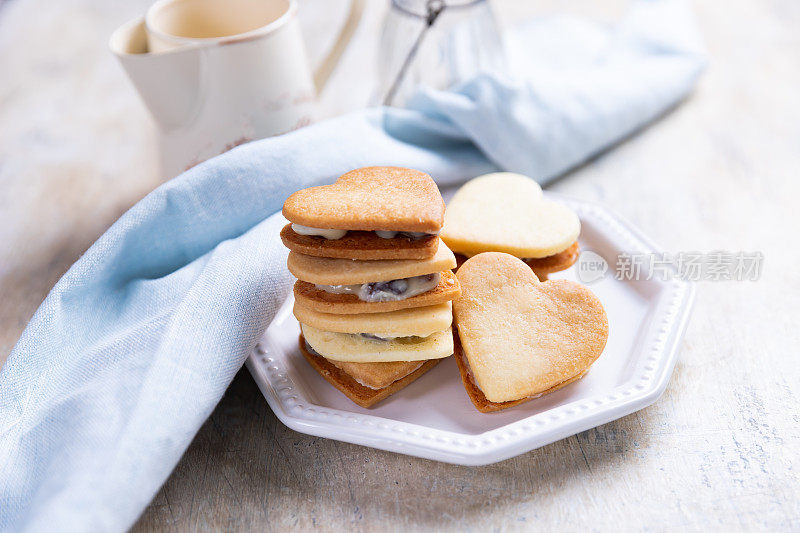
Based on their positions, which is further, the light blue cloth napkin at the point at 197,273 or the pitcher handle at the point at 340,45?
the pitcher handle at the point at 340,45

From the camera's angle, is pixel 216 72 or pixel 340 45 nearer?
pixel 216 72

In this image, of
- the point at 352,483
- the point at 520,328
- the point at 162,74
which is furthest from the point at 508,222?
the point at 162,74

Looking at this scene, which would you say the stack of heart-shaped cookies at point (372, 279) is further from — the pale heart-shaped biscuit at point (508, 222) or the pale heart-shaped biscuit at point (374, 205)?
the pale heart-shaped biscuit at point (508, 222)

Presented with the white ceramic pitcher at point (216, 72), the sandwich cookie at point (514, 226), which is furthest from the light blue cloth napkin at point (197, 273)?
the sandwich cookie at point (514, 226)

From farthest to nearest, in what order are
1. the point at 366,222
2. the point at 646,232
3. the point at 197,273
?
the point at 646,232
the point at 197,273
the point at 366,222

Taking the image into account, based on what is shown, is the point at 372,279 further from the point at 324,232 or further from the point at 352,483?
the point at 352,483

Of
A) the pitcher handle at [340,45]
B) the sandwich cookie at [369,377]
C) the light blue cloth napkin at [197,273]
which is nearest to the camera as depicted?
the light blue cloth napkin at [197,273]

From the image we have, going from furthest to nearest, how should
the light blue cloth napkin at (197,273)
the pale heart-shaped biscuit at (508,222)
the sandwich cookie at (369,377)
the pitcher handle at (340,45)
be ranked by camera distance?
the pitcher handle at (340,45)
the pale heart-shaped biscuit at (508,222)
the sandwich cookie at (369,377)
the light blue cloth napkin at (197,273)

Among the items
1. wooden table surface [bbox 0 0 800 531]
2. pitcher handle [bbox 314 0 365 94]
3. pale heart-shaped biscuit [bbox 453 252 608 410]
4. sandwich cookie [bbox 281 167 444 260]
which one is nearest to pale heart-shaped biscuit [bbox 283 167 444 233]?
sandwich cookie [bbox 281 167 444 260]
